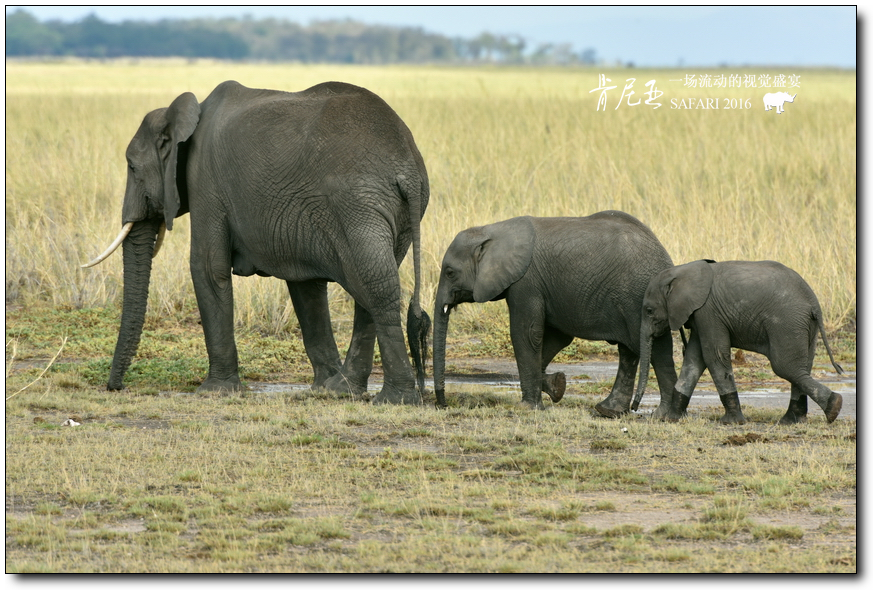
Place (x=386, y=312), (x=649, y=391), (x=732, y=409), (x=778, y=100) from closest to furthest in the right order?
1. (x=732, y=409)
2. (x=386, y=312)
3. (x=649, y=391)
4. (x=778, y=100)

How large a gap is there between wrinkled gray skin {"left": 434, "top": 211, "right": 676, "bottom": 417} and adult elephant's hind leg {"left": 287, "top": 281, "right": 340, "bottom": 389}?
1.18 meters

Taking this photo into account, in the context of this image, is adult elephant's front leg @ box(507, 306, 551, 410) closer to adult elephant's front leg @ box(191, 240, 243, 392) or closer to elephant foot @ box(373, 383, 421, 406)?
elephant foot @ box(373, 383, 421, 406)

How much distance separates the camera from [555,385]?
28.3 feet

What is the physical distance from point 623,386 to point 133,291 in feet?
12.5

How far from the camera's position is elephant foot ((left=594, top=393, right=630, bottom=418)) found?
814 centimetres

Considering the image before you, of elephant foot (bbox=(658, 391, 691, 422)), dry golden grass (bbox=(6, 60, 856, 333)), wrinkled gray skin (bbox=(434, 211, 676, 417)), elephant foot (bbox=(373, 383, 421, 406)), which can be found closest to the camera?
elephant foot (bbox=(658, 391, 691, 422))

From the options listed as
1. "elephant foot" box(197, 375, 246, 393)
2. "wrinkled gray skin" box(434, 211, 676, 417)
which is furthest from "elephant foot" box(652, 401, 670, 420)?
"elephant foot" box(197, 375, 246, 393)

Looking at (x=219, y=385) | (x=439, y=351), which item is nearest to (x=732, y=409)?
(x=439, y=351)

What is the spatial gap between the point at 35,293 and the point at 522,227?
6568mm

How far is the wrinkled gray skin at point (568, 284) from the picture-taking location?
26.6ft

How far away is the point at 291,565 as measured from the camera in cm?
A: 515

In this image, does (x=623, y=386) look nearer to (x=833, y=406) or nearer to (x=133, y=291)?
(x=833, y=406)

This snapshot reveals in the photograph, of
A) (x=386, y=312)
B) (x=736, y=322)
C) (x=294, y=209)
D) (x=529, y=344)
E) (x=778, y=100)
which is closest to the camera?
(x=736, y=322)

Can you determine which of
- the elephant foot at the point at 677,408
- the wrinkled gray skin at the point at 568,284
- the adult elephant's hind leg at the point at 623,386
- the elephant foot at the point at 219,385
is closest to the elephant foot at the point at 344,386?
the elephant foot at the point at 219,385
